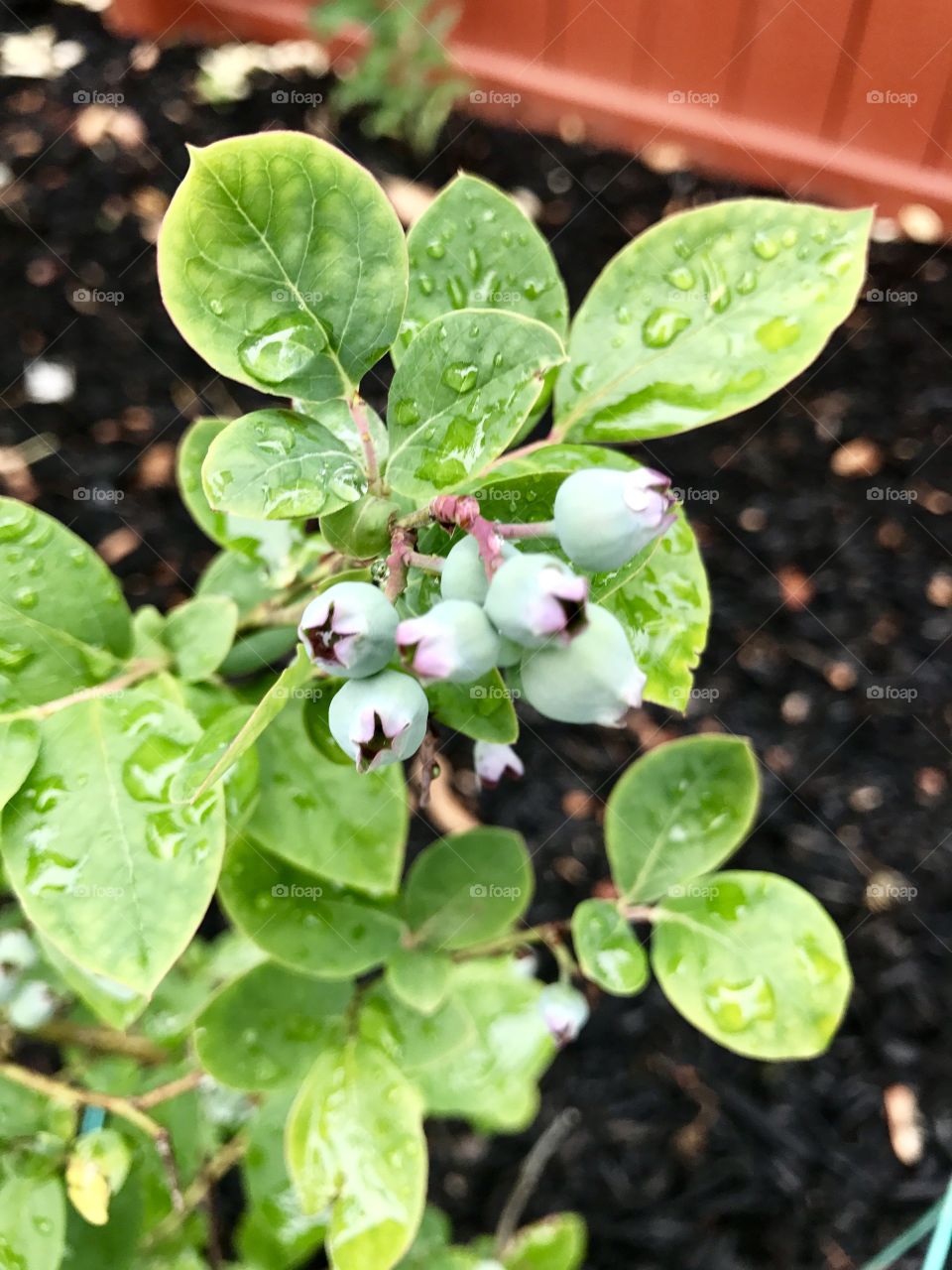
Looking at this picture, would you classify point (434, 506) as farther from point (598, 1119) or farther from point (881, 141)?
point (881, 141)

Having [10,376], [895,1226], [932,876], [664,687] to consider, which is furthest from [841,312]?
[10,376]

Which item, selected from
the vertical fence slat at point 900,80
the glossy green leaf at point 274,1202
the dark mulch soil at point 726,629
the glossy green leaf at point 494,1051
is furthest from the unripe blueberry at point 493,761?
the vertical fence slat at point 900,80

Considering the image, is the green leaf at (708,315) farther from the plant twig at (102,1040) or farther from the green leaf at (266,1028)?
the plant twig at (102,1040)

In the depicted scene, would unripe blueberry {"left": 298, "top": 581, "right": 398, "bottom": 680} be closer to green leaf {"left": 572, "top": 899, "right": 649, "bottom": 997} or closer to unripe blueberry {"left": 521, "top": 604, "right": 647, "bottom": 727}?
unripe blueberry {"left": 521, "top": 604, "right": 647, "bottom": 727}
